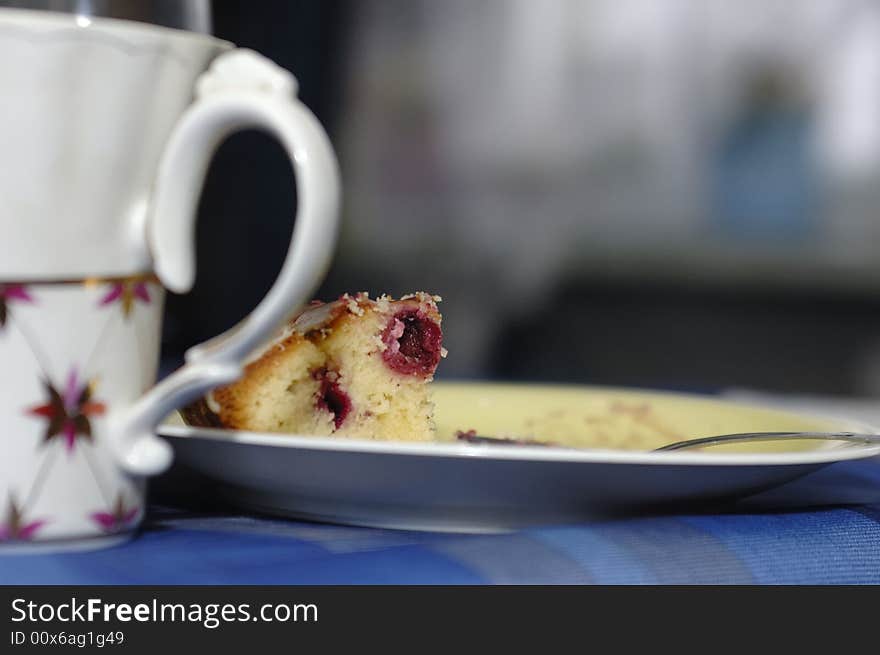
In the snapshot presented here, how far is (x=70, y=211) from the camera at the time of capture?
447 millimetres

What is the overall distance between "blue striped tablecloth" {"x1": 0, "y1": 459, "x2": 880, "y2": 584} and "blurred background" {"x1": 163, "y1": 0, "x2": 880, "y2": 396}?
231cm

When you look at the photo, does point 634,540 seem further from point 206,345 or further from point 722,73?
point 722,73

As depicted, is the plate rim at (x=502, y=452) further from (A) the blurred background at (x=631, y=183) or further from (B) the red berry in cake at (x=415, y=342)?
(A) the blurred background at (x=631, y=183)

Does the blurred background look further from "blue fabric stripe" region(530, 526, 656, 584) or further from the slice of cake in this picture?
"blue fabric stripe" region(530, 526, 656, 584)

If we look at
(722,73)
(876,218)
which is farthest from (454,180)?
(876,218)

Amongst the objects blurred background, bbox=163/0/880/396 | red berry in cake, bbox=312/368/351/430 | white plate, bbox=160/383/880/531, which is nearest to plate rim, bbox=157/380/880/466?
white plate, bbox=160/383/880/531

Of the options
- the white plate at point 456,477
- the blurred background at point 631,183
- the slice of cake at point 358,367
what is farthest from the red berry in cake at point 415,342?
the blurred background at point 631,183

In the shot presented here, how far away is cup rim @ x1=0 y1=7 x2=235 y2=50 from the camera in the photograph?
0.43 metres

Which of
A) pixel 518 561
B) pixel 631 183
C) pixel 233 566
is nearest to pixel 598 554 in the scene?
pixel 518 561

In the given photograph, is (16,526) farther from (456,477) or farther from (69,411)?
(456,477)

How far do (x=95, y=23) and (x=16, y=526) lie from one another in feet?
0.65

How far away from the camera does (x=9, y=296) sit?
1.46 feet

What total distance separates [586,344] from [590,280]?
17 cm
